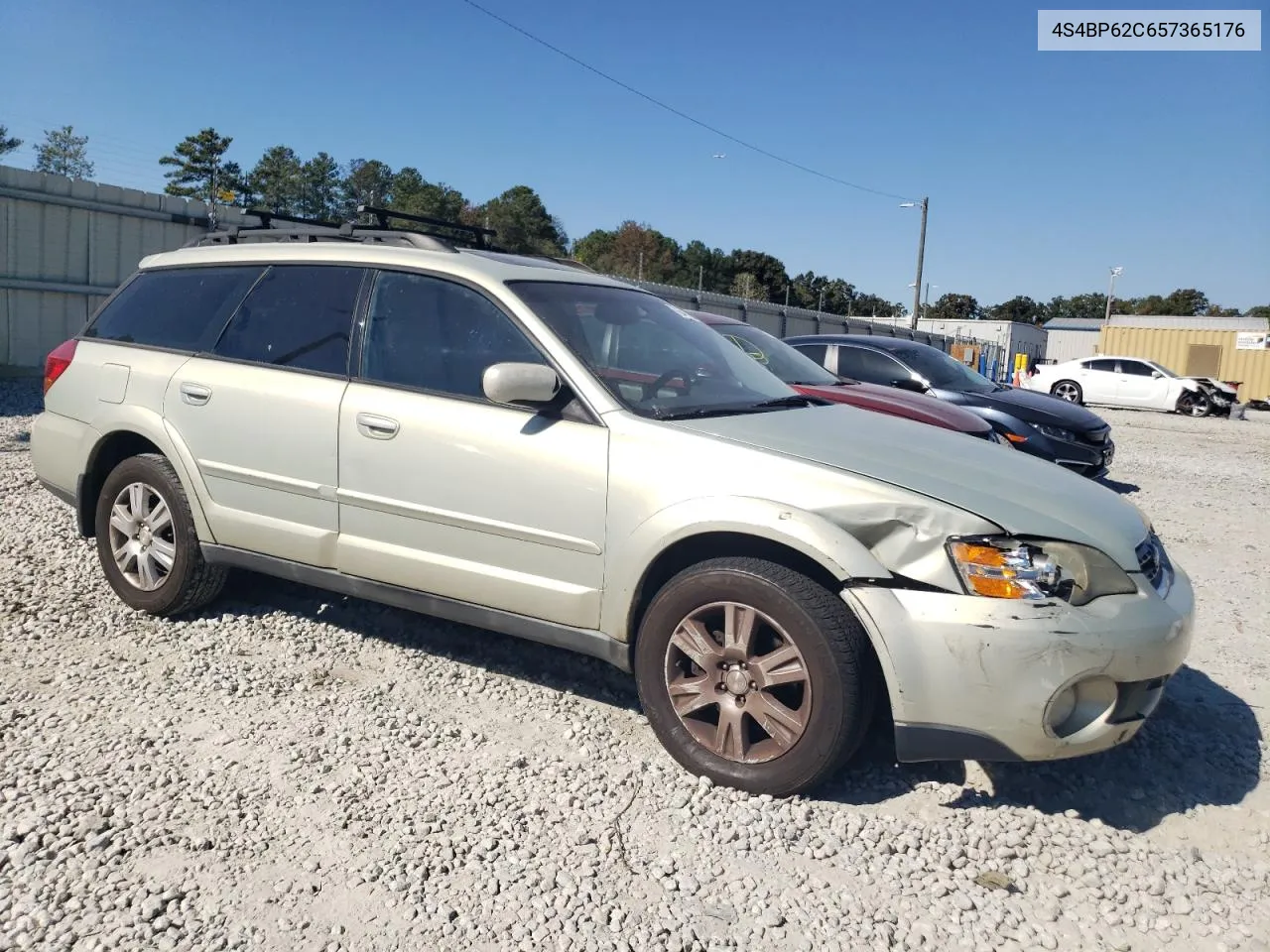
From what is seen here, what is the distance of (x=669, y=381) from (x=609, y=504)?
729mm

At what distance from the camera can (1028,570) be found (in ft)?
9.05

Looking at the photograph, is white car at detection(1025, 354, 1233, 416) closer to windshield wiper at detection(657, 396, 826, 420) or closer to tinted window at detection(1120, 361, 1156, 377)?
tinted window at detection(1120, 361, 1156, 377)

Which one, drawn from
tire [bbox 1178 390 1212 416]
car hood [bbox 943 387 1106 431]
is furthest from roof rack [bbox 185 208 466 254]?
tire [bbox 1178 390 1212 416]

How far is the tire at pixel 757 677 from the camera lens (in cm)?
280

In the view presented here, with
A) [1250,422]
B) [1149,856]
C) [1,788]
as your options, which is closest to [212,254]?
[1,788]

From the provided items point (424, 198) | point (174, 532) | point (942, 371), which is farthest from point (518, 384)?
point (424, 198)

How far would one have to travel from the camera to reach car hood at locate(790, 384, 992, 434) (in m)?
6.90

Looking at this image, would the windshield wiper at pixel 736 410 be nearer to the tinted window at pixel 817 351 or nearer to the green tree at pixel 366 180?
the tinted window at pixel 817 351

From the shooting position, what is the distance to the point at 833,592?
2.87 metres

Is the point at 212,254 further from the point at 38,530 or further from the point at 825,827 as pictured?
the point at 825,827

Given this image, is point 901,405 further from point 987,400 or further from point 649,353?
point 649,353

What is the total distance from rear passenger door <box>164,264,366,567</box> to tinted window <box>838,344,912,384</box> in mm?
6367

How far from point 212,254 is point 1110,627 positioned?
4.11m

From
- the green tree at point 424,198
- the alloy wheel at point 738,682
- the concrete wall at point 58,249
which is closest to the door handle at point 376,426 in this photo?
the alloy wheel at point 738,682
